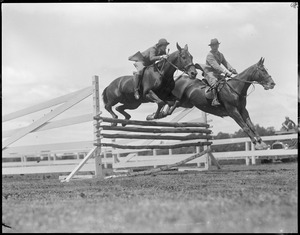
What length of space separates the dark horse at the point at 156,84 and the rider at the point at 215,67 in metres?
0.35

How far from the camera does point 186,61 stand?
5.43 meters

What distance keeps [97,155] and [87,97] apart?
81 centimetres

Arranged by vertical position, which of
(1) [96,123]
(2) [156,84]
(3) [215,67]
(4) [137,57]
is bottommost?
(1) [96,123]

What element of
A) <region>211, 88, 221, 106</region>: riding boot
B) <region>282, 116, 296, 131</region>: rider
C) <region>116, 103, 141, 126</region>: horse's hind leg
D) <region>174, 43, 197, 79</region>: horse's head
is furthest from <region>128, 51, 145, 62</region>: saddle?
<region>282, 116, 296, 131</region>: rider

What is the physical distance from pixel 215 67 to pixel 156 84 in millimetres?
784

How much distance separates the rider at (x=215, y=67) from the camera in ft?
18.3

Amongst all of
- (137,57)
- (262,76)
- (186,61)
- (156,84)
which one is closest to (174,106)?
(156,84)

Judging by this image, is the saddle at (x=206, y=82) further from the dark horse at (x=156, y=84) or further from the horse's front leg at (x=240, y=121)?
the dark horse at (x=156, y=84)

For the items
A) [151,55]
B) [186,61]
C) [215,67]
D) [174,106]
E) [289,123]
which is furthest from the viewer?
[289,123]

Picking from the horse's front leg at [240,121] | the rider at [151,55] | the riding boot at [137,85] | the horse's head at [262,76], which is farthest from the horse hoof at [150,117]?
the horse's head at [262,76]

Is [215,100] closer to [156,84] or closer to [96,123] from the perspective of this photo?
[156,84]

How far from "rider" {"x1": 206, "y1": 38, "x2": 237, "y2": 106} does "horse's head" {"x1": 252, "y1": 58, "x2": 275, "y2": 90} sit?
32 cm

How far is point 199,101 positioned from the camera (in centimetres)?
625

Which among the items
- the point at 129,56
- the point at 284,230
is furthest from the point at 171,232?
the point at 129,56
